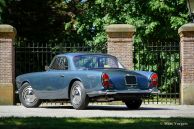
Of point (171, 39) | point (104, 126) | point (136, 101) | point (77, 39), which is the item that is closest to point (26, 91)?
point (136, 101)

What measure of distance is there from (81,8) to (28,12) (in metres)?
3.16

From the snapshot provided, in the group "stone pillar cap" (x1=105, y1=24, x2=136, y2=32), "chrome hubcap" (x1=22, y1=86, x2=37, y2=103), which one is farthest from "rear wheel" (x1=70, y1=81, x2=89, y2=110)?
"stone pillar cap" (x1=105, y1=24, x2=136, y2=32)

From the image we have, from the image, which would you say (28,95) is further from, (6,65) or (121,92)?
(121,92)

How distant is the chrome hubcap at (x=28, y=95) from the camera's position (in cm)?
1725

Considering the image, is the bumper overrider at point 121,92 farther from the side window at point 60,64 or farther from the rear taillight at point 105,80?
the side window at point 60,64

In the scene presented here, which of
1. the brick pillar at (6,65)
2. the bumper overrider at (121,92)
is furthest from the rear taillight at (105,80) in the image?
the brick pillar at (6,65)

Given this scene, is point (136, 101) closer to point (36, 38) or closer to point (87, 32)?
point (87, 32)

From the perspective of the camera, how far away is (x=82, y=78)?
15.3 metres

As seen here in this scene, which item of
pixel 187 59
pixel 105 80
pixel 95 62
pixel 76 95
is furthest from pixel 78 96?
pixel 187 59

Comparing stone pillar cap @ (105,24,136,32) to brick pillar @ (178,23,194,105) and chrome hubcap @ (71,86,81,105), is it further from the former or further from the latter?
chrome hubcap @ (71,86,81,105)

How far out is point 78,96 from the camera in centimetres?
1551

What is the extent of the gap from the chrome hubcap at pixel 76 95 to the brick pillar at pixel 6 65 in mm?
4166

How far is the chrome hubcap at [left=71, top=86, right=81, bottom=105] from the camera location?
610 inches

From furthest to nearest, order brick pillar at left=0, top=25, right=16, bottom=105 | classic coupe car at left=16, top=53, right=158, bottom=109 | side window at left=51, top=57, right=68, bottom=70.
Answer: brick pillar at left=0, top=25, right=16, bottom=105 → side window at left=51, top=57, right=68, bottom=70 → classic coupe car at left=16, top=53, right=158, bottom=109
